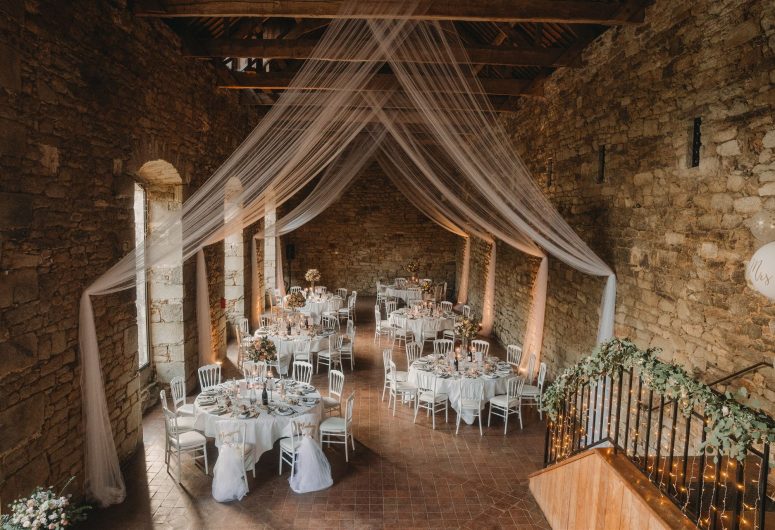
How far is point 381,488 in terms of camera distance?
18.8 ft

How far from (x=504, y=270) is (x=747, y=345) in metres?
7.64

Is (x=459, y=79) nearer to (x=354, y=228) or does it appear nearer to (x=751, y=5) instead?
(x=751, y=5)

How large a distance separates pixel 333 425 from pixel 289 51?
5.17 metres

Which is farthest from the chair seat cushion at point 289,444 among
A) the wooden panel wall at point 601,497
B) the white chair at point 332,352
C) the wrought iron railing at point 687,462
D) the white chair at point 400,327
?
the white chair at point 400,327

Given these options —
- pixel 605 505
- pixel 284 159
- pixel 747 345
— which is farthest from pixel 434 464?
pixel 284 159

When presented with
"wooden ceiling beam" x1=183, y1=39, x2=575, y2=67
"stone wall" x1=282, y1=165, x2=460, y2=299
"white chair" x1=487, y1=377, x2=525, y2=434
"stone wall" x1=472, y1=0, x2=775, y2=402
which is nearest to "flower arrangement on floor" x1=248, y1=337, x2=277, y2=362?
"white chair" x1=487, y1=377, x2=525, y2=434

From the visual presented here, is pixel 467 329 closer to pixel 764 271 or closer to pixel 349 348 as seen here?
pixel 349 348

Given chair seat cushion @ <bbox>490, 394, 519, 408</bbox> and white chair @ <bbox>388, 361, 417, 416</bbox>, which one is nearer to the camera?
chair seat cushion @ <bbox>490, 394, 519, 408</bbox>

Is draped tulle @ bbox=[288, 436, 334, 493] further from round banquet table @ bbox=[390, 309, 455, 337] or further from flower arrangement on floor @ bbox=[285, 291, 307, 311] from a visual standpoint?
round banquet table @ bbox=[390, 309, 455, 337]

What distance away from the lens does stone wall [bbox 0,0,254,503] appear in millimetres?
4121

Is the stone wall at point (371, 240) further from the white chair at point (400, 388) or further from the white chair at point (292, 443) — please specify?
the white chair at point (292, 443)

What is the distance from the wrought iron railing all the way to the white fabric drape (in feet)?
18.2

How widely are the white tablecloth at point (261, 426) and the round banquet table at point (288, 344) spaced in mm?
3225

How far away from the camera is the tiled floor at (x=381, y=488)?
5094mm
